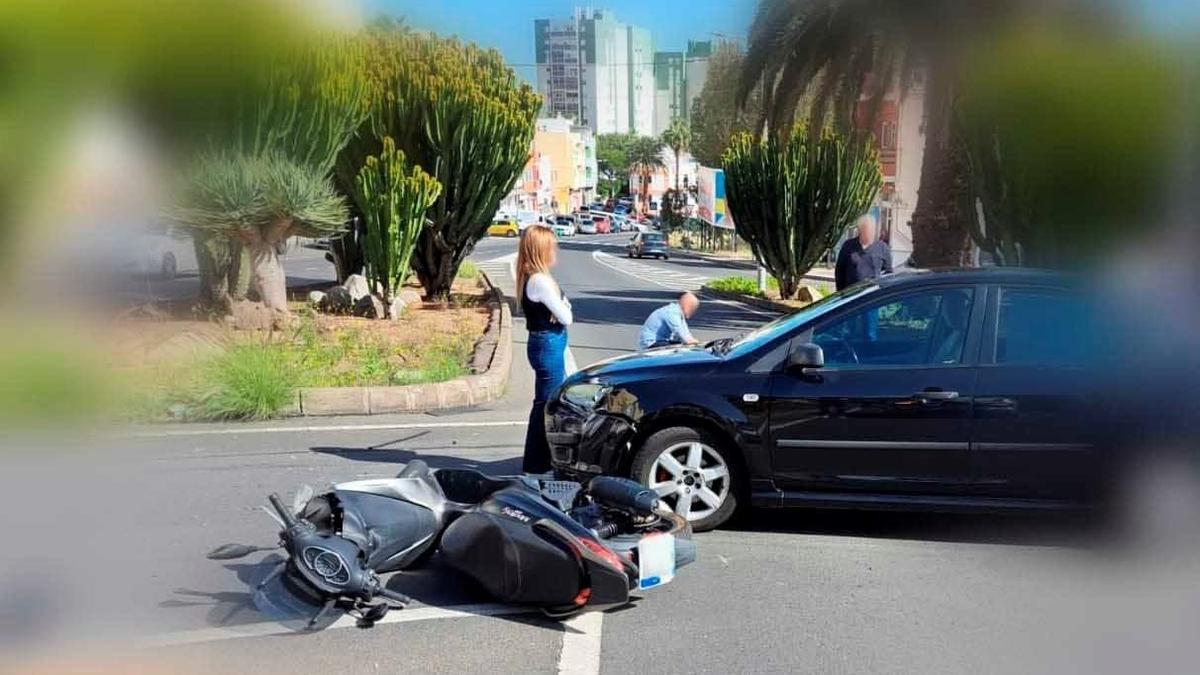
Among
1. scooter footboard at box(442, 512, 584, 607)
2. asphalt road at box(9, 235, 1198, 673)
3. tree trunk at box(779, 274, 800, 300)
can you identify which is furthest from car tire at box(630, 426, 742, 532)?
tree trunk at box(779, 274, 800, 300)

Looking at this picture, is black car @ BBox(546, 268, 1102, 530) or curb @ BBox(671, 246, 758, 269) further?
curb @ BBox(671, 246, 758, 269)

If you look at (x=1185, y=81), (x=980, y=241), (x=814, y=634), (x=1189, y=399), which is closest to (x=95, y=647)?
(x=814, y=634)

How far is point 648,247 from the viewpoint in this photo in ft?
158

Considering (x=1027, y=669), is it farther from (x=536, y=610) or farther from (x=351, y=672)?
(x=351, y=672)

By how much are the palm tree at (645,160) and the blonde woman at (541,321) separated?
90365 mm

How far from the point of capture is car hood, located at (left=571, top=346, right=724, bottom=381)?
18.0 feet

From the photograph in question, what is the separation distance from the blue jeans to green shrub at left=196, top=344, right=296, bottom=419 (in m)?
3.05

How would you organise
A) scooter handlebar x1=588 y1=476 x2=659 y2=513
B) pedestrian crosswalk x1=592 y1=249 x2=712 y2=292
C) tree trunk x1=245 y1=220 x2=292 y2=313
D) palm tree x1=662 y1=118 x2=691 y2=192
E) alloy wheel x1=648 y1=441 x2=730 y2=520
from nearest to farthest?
scooter handlebar x1=588 y1=476 x2=659 y2=513
alloy wheel x1=648 y1=441 x2=730 y2=520
tree trunk x1=245 y1=220 x2=292 y2=313
pedestrian crosswalk x1=592 y1=249 x2=712 y2=292
palm tree x1=662 y1=118 x2=691 y2=192

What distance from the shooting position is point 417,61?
55.5 feet

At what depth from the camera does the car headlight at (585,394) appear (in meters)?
5.50

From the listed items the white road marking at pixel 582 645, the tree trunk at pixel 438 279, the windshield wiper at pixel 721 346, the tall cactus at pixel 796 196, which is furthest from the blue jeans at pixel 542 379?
the tall cactus at pixel 796 196

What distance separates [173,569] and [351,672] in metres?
1.45

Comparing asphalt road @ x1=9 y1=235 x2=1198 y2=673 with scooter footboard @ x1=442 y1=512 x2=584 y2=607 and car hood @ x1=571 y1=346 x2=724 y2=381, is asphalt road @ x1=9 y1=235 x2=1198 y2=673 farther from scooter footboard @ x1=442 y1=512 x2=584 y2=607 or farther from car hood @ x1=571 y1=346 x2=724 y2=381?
car hood @ x1=571 y1=346 x2=724 y2=381

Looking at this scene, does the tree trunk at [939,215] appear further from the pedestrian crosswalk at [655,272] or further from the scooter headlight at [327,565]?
the pedestrian crosswalk at [655,272]
